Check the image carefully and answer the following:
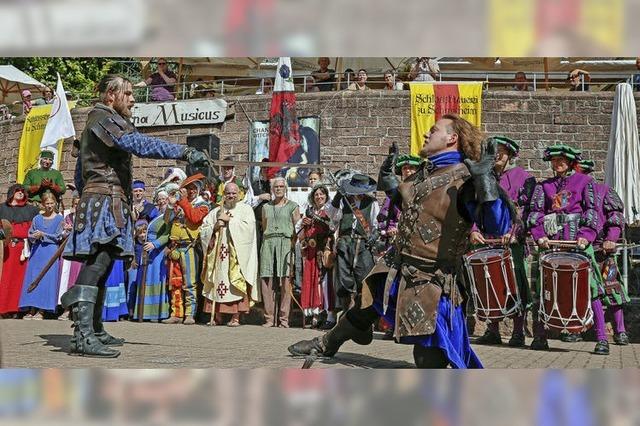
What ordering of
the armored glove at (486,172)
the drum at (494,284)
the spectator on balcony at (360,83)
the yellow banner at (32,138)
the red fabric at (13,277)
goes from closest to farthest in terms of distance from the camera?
1. the armored glove at (486,172)
2. the drum at (494,284)
3. the red fabric at (13,277)
4. the spectator on balcony at (360,83)
5. the yellow banner at (32,138)

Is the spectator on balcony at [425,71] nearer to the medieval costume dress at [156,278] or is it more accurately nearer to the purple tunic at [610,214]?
the medieval costume dress at [156,278]

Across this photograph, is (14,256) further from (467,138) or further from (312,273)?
(467,138)

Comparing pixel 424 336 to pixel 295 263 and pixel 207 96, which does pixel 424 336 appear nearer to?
pixel 295 263

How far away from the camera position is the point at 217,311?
1040cm

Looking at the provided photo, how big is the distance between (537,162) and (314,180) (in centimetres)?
772

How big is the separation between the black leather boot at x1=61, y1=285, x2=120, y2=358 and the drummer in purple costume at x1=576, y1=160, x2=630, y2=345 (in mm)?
4350

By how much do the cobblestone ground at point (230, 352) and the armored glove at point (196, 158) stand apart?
115cm

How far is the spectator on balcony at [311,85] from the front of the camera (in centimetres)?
1902

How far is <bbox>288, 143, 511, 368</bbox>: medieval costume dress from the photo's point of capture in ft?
14.0

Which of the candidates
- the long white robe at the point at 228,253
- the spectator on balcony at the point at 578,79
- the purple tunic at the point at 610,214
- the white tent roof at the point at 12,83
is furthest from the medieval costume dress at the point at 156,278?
the white tent roof at the point at 12,83

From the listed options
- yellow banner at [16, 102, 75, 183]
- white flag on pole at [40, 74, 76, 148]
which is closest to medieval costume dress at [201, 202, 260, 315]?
white flag on pole at [40, 74, 76, 148]

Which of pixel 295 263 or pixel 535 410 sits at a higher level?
pixel 295 263

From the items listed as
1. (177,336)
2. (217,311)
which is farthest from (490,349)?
(217,311)
